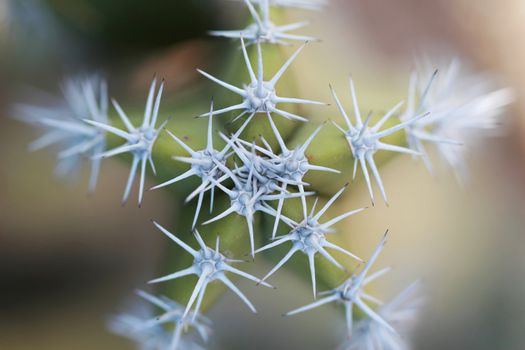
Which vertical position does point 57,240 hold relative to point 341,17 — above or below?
below

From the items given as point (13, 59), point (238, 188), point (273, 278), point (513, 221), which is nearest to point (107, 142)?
point (238, 188)

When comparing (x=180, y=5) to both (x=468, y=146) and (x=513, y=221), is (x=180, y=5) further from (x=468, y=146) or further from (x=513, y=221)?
(x=513, y=221)

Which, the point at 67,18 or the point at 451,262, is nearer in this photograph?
the point at 67,18

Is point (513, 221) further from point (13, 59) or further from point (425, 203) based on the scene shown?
point (13, 59)

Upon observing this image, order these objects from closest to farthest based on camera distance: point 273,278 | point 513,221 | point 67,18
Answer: point 273,278
point 67,18
point 513,221

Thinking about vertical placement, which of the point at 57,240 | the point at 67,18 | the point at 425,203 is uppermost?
the point at 67,18

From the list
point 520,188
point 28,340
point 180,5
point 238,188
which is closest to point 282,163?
point 238,188

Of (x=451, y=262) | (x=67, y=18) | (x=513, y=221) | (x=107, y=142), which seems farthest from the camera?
(x=513, y=221)
